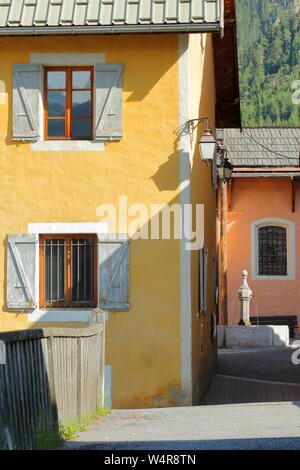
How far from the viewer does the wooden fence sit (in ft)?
27.0

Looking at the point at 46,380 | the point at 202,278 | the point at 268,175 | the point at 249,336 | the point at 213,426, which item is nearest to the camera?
the point at 46,380

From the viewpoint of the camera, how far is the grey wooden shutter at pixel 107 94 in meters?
13.4

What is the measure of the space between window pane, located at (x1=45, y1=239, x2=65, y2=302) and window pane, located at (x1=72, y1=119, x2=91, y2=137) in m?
1.56

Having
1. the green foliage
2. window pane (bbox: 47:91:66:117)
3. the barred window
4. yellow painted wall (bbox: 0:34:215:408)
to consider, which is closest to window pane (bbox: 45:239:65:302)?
yellow painted wall (bbox: 0:34:215:408)

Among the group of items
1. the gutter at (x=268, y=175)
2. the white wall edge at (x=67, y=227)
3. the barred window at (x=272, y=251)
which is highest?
the gutter at (x=268, y=175)

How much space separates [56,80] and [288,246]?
16.4 m

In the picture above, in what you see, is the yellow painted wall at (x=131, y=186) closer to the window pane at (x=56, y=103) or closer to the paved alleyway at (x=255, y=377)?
the window pane at (x=56, y=103)

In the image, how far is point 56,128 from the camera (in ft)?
44.9

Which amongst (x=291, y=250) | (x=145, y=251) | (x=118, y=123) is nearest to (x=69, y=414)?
(x=145, y=251)

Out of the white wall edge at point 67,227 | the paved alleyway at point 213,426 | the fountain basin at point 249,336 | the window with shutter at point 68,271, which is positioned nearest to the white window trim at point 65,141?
the white wall edge at point 67,227

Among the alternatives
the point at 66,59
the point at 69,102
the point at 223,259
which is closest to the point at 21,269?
the point at 69,102

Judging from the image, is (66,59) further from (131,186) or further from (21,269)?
(21,269)

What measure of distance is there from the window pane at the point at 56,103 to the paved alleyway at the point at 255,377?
16.6ft

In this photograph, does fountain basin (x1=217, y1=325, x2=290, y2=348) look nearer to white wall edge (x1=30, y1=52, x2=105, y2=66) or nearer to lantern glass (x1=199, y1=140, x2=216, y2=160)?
lantern glass (x1=199, y1=140, x2=216, y2=160)
